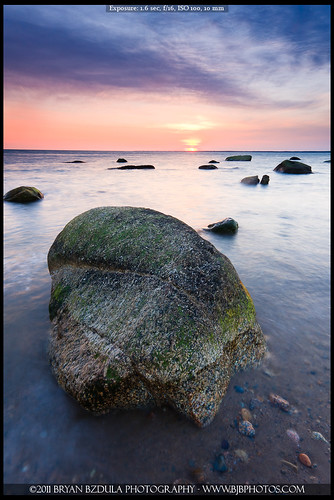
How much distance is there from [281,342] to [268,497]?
7.60ft

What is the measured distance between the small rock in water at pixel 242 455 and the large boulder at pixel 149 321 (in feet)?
1.35

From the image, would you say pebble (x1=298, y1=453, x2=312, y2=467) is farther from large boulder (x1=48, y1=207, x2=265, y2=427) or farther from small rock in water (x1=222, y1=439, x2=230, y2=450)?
large boulder (x1=48, y1=207, x2=265, y2=427)

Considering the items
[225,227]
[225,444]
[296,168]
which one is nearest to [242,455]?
[225,444]

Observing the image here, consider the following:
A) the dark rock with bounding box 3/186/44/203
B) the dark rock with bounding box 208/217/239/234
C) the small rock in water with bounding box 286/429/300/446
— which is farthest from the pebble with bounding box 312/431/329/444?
the dark rock with bounding box 3/186/44/203

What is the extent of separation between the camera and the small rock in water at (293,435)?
10.2 ft

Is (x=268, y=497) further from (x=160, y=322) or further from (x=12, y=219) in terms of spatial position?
(x=12, y=219)

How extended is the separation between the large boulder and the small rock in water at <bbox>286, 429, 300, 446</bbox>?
81 centimetres

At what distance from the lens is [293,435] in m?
3.16

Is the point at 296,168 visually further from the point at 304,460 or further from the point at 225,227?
the point at 304,460

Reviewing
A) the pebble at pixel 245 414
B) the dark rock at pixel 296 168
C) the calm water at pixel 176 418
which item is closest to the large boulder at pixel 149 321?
the calm water at pixel 176 418

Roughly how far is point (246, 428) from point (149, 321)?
5.35ft

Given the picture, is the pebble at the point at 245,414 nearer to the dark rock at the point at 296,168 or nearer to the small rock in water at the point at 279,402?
the small rock in water at the point at 279,402

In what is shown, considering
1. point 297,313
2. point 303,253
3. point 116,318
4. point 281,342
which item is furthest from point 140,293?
point 303,253

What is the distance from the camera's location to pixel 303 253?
880 centimetres
